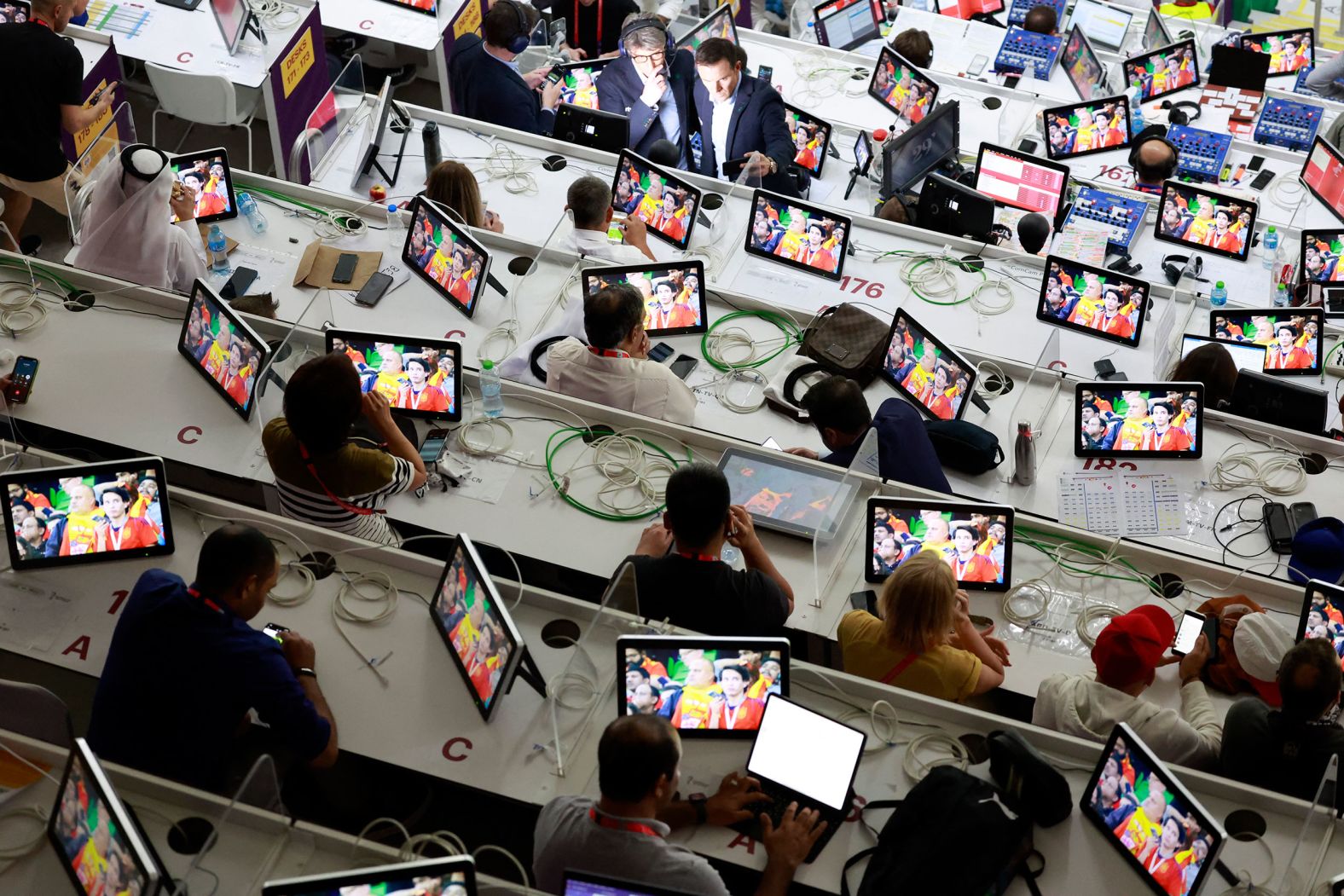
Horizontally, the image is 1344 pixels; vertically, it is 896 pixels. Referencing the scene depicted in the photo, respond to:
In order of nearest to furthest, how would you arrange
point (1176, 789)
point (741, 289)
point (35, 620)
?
point (1176, 789), point (35, 620), point (741, 289)

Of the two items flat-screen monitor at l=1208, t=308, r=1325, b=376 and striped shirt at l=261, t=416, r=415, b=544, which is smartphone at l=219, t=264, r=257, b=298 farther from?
flat-screen monitor at l=1208, t=308, r=1325, b=376

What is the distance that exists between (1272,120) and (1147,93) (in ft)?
2.33

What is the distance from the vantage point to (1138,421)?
443cm

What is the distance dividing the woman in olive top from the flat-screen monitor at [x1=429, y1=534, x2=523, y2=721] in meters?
0.98

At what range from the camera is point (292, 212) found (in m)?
5.44

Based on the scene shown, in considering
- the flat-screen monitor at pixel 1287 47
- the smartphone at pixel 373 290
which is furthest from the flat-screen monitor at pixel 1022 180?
the smartphone at pixel 373 290

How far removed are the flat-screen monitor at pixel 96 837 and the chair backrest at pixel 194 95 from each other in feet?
14.4

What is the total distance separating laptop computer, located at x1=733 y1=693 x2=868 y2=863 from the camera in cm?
307

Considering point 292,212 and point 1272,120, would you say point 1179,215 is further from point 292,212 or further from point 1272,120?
point 292,212

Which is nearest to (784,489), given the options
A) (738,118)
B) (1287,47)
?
(738,118)

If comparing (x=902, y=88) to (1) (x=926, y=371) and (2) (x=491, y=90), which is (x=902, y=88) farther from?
(1) (x=926, y=371)

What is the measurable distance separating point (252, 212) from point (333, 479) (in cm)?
208

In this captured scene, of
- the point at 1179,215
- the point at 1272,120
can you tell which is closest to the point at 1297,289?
the point at 1179,215

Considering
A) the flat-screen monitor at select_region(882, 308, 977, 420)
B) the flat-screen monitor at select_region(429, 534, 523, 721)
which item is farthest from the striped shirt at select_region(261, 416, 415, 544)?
the flat-screen monitor at select_region(882, 308, 977, 420)
